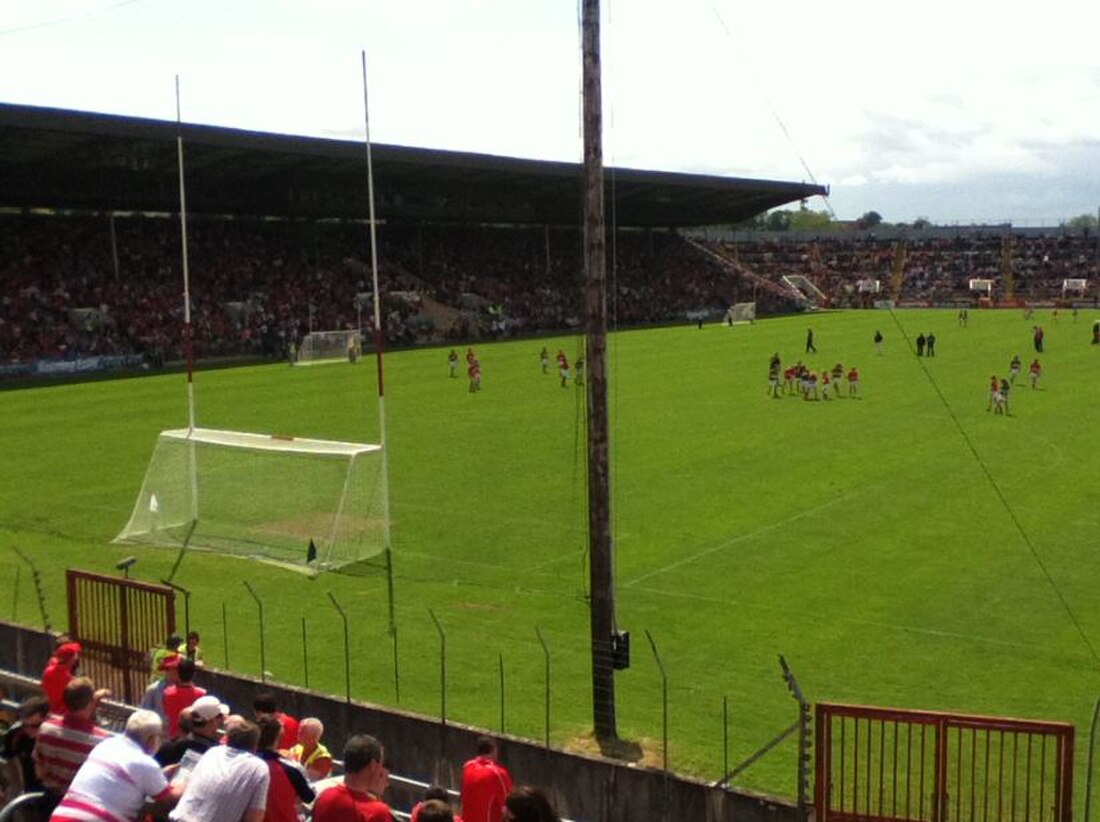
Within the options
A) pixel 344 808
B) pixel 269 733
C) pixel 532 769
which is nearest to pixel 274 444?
pixel 532 769

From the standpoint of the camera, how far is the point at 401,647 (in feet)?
51.8

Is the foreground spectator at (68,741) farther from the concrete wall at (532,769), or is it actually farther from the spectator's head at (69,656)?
the concrete wall at (532,769)

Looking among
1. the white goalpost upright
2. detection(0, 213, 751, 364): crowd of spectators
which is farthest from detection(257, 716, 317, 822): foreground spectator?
detection(0, 213, 751, 364): crowd of spectators

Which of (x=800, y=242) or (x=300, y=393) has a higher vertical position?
(x=800, y=242)

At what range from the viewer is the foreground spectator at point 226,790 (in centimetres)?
608

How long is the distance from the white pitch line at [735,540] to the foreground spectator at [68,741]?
38.8ft

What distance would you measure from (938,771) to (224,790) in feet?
17.4

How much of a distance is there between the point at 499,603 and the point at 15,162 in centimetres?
4052

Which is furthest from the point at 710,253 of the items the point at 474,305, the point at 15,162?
the point at 15,162

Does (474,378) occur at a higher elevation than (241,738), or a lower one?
lower

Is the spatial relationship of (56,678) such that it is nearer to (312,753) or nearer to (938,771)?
(312,753)

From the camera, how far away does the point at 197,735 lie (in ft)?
24.3

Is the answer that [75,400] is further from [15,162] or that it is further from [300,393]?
[15,162]

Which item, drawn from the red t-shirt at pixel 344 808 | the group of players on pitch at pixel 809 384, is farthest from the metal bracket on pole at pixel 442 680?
the group of players on pitch at pixel 809 384
